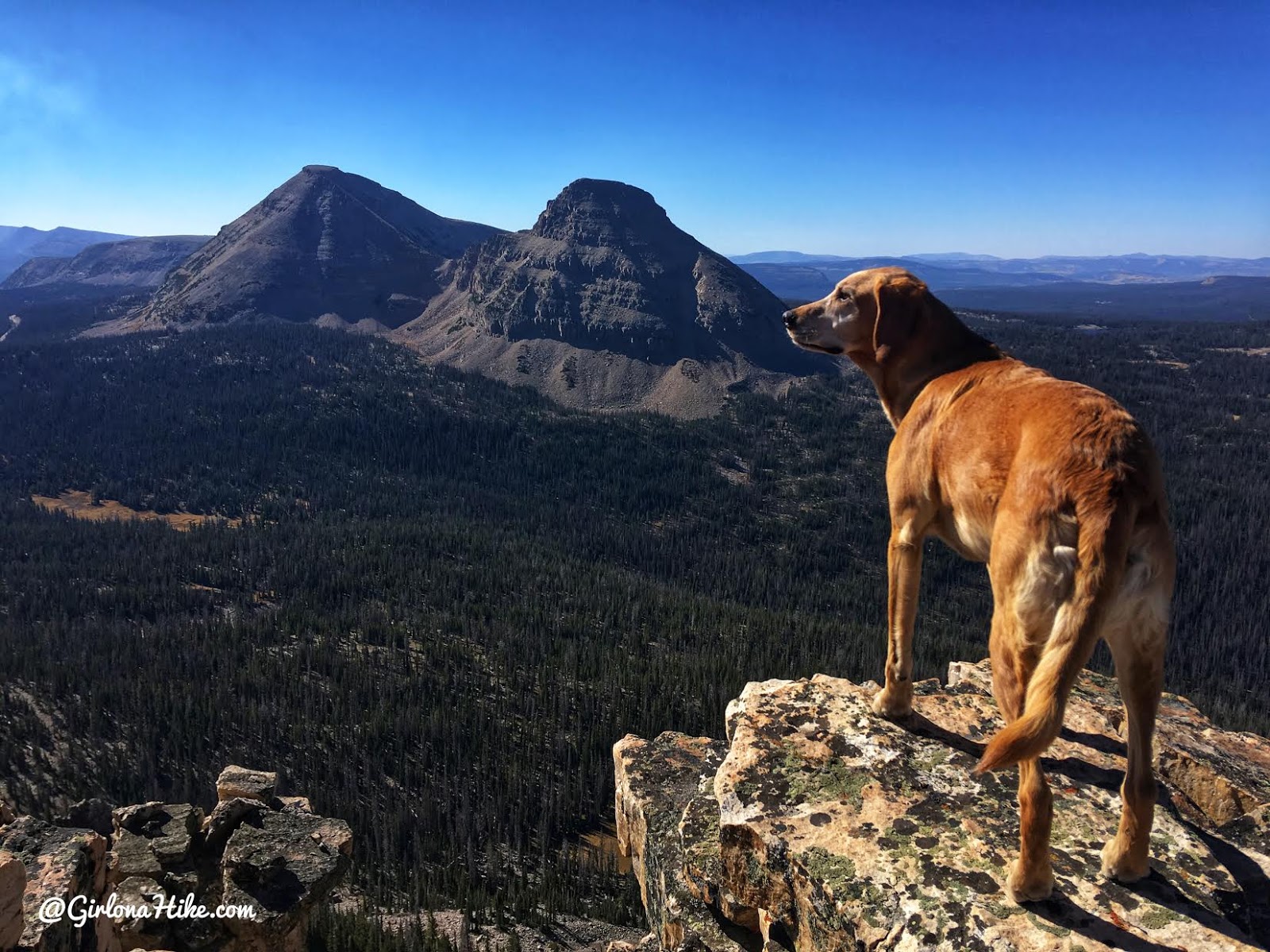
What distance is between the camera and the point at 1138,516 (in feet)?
16.0

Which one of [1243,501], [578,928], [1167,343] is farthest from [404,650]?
[1167,343]

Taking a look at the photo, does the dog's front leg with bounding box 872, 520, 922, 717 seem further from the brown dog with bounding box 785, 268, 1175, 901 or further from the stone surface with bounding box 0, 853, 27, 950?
the stone surface with bounding box 0, 853, 27, 950

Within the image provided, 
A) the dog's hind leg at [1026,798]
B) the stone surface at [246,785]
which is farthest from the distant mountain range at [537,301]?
the dog's hind leg at [1026,798]

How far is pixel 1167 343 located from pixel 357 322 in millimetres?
196736

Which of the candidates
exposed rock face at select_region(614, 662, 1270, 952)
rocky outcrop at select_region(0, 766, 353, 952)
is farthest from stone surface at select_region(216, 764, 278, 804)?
exposed rock face at select_region(614, 662, 1270, 952)

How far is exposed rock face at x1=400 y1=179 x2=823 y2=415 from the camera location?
462 feet

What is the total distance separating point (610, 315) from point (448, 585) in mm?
98526

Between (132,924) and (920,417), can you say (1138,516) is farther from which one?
(132,924)

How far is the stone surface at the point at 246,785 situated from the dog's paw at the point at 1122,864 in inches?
622

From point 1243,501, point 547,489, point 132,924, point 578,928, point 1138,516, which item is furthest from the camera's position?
point 547,489

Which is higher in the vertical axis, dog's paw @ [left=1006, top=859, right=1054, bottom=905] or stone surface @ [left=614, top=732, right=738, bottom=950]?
dog's paw @ [left=1006, top=859, right=1054, bottom=905]

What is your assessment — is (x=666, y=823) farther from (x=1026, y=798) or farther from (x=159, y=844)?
(x=159, y=844)

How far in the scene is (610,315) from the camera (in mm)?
148000

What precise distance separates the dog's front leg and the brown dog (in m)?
0.36
